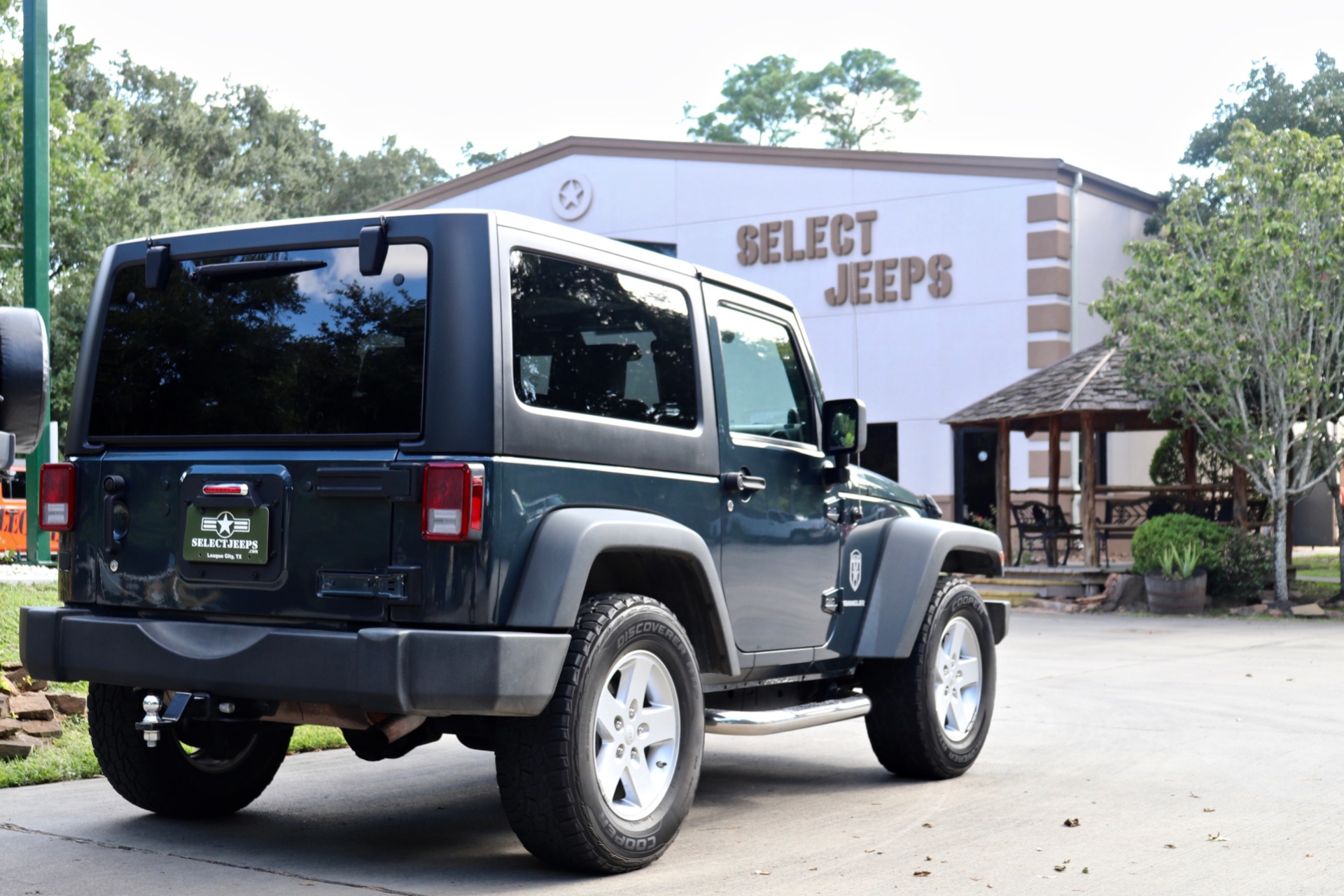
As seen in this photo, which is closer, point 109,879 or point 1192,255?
point 109,879

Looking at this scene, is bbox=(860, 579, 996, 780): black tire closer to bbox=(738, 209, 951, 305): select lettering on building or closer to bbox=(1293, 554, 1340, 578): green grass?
bbox=(1293, 554, 1340, 578): green grass

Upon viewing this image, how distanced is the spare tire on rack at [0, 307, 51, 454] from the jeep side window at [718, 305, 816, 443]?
2739 millimetres

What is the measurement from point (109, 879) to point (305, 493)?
1423mm

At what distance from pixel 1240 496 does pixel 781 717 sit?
631 inches

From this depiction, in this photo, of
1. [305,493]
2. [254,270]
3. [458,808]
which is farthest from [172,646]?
[458,808]

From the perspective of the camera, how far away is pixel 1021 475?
25734 millimetres

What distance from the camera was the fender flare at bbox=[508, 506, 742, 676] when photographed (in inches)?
188

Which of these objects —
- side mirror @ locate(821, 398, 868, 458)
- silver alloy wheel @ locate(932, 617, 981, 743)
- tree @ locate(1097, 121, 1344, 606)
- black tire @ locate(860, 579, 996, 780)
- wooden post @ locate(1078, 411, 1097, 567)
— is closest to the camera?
side mirror @ locate(821, 398, 868, 458)

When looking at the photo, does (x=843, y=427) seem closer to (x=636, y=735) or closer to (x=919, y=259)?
(x=636, y=735)

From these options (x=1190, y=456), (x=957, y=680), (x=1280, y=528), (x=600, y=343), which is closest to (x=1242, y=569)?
(x=1280, y=528)

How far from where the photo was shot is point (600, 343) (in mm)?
5391

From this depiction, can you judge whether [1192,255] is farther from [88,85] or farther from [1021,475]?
[88,85]

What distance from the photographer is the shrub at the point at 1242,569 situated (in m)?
18.9

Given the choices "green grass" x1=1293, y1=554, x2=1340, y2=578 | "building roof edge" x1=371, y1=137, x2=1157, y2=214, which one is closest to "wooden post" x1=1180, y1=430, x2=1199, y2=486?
"green grass" x1=1293, y1=554, x2=1340, y2=578
